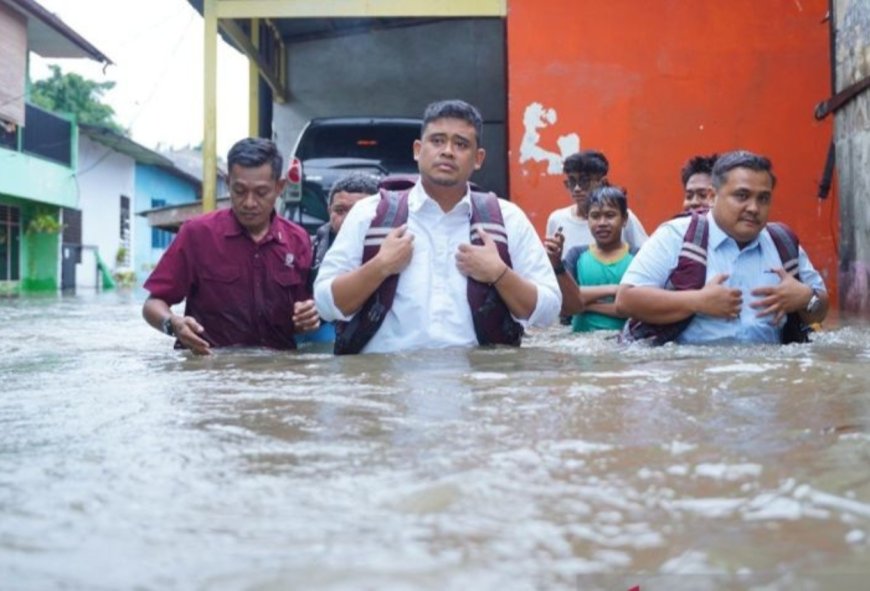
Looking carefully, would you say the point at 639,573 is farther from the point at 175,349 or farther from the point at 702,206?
the point at 702,206

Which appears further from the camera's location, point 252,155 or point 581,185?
point 581,185

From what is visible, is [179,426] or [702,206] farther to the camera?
[702,206]

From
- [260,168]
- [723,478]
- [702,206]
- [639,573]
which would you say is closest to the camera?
[639,573]

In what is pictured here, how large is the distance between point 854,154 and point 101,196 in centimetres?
2568

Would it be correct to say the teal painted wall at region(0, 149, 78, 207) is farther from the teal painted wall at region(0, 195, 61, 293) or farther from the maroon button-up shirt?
the maroon button-up shirt

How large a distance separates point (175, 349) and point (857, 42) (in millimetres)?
4999

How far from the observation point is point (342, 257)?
394 cm

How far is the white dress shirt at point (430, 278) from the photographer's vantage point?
3.88 metres

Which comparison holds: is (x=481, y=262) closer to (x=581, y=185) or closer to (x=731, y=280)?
(x=731, y=280)

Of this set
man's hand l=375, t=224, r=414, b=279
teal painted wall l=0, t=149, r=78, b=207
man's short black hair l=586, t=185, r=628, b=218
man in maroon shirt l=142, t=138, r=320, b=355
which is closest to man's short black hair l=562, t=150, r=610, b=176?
man's short black hair l=586, t=185, r=628, b=218

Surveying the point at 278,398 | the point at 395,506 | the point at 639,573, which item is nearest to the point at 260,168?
the point at 278,398

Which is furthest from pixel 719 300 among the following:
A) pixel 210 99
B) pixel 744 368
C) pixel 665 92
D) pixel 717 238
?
pixel 210 99

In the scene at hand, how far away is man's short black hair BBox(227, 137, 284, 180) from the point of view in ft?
14.3

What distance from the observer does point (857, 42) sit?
6477 mm
